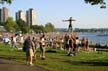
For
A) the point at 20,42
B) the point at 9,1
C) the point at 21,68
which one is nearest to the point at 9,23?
the point at 20,42

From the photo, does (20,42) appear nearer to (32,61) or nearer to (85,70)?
(32,61)

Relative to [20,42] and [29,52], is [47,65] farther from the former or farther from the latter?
[20,42]

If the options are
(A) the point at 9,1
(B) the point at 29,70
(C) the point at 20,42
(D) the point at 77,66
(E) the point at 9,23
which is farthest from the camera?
(E) the point at 9,23

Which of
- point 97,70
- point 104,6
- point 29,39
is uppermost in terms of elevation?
point 104,6

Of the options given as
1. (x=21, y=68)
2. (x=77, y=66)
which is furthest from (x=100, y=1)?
(x=21, y=68)

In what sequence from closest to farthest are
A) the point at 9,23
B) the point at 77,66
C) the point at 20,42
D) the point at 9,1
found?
1. the point at 77,66
2. the point at 9,1
3. the point at 20,42
4. the point at 9,23

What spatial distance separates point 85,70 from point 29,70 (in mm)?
3088

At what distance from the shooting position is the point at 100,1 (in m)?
28.6

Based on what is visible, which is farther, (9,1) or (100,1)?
(9,1)

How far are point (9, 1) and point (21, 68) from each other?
35.1ft

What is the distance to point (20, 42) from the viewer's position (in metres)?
55.1

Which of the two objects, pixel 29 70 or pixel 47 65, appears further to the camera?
pixel 47 65

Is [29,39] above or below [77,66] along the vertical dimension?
above

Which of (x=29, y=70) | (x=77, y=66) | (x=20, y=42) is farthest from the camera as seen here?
(x=20, y=42)
